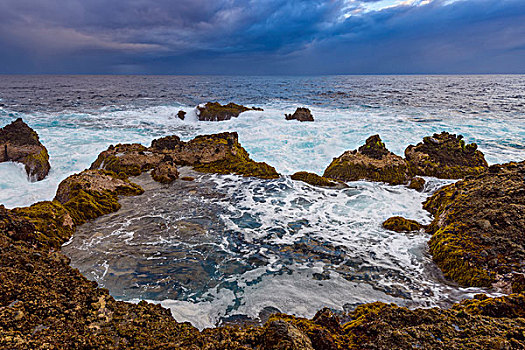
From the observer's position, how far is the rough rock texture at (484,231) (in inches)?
173

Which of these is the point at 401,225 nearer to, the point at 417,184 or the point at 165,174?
the point at 417,184

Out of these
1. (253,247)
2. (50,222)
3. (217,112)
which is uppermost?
(217,112)

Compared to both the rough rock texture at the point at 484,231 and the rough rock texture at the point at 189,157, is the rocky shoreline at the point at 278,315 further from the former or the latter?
the rough rock texture at the point at 189,157

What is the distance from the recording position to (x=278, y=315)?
3516 mm

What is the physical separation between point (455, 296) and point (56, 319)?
5.08 meters

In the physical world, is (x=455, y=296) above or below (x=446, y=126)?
below

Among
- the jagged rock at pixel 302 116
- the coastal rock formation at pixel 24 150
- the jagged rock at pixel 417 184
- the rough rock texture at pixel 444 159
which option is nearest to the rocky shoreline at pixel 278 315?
the jagged rock at pixel 417 184

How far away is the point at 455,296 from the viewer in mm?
4137

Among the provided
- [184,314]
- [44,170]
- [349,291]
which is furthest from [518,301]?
[44,170]

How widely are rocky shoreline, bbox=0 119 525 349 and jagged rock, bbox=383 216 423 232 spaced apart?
53mm

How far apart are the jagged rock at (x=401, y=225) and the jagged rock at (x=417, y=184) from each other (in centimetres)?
279

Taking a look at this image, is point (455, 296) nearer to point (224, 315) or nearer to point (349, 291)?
point (349, 291)

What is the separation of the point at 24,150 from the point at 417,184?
14291mm

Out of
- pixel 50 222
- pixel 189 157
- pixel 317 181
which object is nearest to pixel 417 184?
pixel 317 181
